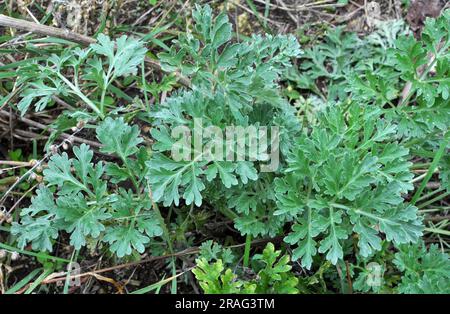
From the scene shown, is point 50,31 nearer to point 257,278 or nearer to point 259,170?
point 259,170

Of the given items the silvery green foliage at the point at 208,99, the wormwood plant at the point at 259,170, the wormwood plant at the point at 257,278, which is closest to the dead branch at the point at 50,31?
the wormwood plant at the point at 259,170

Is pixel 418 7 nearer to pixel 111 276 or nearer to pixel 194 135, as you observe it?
pixel 194 135

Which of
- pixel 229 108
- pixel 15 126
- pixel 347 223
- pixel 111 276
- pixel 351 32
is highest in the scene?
pixel 351 32

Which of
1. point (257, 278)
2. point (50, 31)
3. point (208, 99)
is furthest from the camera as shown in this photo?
point (50, 31)

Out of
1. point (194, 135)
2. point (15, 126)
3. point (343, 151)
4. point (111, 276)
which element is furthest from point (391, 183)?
point (15, 126)

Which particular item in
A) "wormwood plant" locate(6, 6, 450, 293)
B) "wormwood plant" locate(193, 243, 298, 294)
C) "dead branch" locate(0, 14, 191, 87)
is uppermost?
"dead branch" locate(0, 14, 191, 87)

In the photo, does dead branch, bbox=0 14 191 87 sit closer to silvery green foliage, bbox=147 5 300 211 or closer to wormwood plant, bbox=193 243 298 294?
silvery green foliage, bbox=147 5 300 211

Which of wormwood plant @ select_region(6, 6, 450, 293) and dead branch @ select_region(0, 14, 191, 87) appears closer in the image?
wormwood plant @ select_region(6, 6, 450, 293)

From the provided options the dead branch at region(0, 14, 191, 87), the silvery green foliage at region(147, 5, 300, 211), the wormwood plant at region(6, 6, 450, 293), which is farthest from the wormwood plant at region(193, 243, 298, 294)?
the dead branch at region(0, 14, 191, 87)

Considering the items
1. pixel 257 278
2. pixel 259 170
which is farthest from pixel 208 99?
pixel 257 278

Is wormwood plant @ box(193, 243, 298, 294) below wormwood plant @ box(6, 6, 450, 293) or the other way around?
below

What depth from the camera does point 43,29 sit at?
8.13 ft

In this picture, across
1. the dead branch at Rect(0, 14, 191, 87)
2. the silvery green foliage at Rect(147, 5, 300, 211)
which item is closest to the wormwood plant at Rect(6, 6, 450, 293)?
the silvery green foliage at Rect(147, 5, 300, 211)
